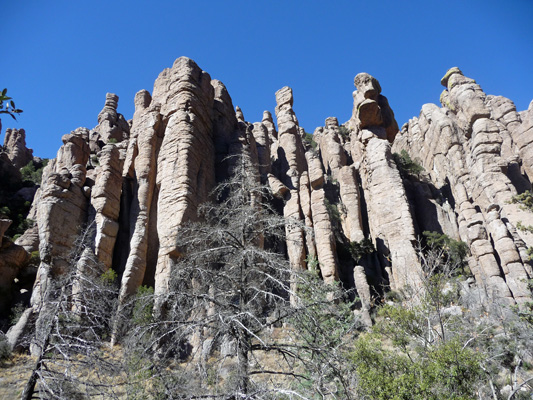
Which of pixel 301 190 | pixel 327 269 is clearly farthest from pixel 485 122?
pixel 327 269

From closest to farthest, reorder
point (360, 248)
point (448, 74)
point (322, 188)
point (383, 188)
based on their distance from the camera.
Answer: point (360, 248)
point (383, 188)
point (322, 188)
point (448, 74)

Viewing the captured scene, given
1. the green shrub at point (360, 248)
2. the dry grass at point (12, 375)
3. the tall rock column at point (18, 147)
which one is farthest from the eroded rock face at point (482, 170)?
the tall rock column at point (18, 147)

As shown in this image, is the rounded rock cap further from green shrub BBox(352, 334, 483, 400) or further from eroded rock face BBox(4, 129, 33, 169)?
eroded rock face BBox(4, 129, 33, 169)

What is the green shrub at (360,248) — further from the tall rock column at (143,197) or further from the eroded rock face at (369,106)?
the tall rock column at (143,197)

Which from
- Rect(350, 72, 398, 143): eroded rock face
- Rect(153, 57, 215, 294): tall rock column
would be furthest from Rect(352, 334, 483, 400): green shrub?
Rect(350, 72, 398, 143): eroded rock face

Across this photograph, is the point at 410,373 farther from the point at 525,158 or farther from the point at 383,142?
the point at 525,158

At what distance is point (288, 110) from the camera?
49531 mm

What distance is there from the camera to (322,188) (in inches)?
1313

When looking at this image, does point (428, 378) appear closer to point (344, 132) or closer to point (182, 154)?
point (182, 154)

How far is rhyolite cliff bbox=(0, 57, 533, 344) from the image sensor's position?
24406 mm

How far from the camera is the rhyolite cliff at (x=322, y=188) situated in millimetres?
24406

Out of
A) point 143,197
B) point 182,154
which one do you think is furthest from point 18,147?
point 182,154

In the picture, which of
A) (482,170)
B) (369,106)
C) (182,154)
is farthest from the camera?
(369,106)

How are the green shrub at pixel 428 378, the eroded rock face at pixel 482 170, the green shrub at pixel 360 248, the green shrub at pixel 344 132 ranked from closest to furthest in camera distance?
1. the green shrub at pixel 428 378
2. the eroded rock face at pixel 482 170
3. the green shrub at pixel 360 248
4. the green shrub at pixel 344 132
